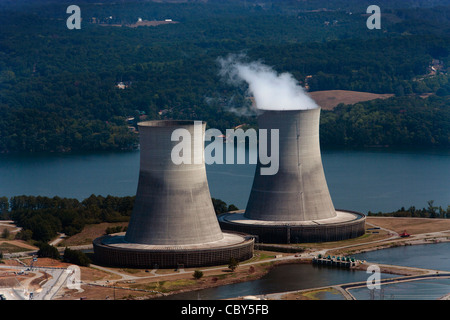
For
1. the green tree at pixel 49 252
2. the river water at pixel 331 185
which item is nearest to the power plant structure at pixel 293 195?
the river water at pixel 331 185

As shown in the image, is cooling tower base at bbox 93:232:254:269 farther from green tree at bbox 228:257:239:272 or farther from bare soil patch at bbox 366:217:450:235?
bare soil patch at bbox 366:217:450:235

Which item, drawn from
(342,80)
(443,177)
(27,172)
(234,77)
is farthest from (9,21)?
(443,177)

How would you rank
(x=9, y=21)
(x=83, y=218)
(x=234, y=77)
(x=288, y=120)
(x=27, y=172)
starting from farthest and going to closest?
(x=9, y=21), (x=234, y=77), (x=27, y=172), (x=83, y=218), (x=288, y=120)

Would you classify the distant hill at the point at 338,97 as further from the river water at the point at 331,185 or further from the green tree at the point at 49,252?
the green tree at the point at 49,252

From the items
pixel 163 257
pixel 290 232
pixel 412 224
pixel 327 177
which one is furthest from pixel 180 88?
pixel 163 257

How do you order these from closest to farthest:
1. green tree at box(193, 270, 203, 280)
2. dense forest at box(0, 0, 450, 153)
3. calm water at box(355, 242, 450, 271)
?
green tree at box(193, 270, 203, 280), calm water at box(355, 242, 450, 271), dense forest at box(0, 0, 450, 153)

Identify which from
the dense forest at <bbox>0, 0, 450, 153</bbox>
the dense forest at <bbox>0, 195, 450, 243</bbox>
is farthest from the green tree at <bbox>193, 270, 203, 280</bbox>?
the dense forest at <bbox>0, 0, 450, 153</bbox>

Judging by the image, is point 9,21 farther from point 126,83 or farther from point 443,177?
point 443,177
